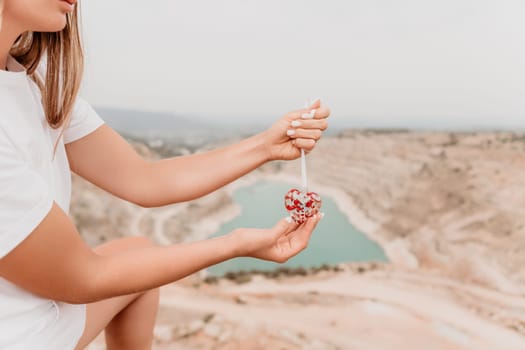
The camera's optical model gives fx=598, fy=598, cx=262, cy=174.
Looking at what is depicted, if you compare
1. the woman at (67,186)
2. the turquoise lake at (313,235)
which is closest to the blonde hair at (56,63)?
the woman at (67,186)

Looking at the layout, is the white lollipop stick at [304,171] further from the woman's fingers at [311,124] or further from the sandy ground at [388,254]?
the sandy ground at [388,254]

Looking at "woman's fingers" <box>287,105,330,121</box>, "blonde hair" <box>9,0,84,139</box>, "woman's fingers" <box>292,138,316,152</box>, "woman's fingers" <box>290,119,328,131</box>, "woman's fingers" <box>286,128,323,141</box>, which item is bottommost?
"woman's fingers" <box>292,138,316,152</box>

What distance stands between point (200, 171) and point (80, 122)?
0.23 metres

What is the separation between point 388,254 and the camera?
346 cm

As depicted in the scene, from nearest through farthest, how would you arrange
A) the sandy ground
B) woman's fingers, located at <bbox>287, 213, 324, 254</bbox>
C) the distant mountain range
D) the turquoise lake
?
woman's fingers, located at <bbox>287, 213, 324, 254</bbox>
the sandy ground
the turquoise lake
the distant mountain range

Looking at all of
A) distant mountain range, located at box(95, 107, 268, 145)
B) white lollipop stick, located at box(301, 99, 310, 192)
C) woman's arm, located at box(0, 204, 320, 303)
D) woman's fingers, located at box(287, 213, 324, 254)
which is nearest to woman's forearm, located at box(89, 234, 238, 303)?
woman's arm, located at box(0, 204, 320, 303)

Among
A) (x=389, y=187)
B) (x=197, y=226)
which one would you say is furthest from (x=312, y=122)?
(x=389, y=187)

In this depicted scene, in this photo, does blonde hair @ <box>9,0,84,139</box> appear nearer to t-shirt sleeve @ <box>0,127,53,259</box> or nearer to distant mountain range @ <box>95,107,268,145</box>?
t-shirt sleeve @ <box>0,127,53,259</box>

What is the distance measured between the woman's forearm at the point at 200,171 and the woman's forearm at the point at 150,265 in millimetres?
285

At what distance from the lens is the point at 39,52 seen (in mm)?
918

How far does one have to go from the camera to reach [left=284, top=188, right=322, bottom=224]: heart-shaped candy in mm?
996

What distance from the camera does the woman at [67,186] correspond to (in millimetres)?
740

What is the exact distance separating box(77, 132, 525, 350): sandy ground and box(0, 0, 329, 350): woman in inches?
40.3

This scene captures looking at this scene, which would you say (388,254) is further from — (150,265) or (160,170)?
(150,265)
